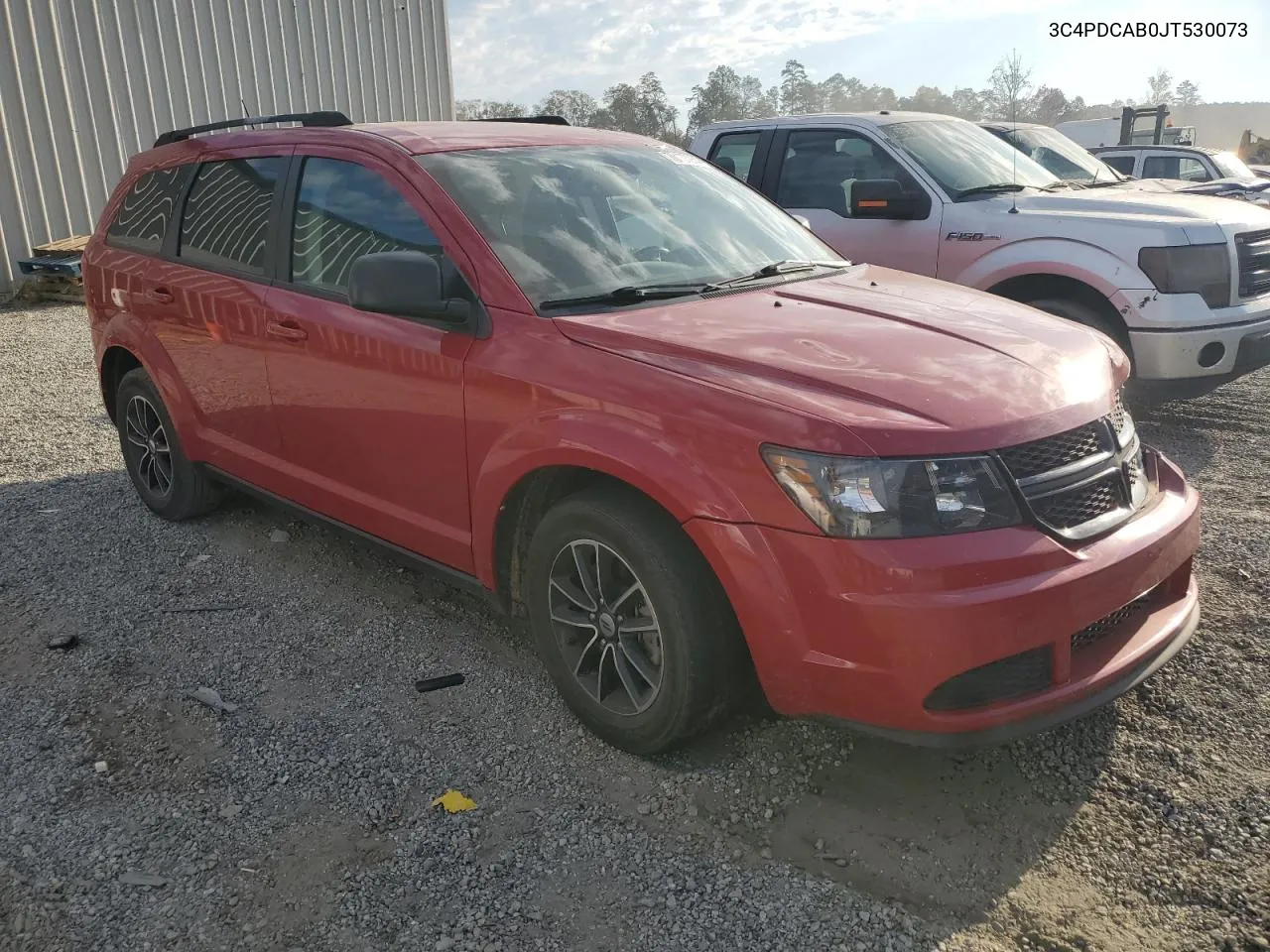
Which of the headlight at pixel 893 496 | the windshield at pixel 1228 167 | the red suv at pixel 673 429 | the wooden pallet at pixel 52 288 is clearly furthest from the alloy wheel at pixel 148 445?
the windshield at pixel 1228 167

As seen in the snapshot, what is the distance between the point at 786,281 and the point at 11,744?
296 cm

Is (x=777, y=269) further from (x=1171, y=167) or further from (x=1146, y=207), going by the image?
(x=1171, y=167)

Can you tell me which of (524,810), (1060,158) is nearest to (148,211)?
(524,810)

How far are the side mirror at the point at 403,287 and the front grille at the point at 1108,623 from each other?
198 cm

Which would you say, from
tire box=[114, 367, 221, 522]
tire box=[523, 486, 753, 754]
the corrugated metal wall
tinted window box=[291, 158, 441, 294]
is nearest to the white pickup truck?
tinted window box=[291, 158, 441, 294]

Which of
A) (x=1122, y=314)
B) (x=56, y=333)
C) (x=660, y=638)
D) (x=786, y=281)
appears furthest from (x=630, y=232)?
(x=56, y=333)

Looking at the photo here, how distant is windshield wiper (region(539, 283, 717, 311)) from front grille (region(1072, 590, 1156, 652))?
156cm

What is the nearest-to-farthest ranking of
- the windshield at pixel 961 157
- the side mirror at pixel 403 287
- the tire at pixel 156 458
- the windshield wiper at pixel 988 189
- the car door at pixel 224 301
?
the side mirror at pixel 403 287 → the car door at pixel 224 301 → the tire at pixel 156 458 → the windshield wiper at pixel 988 189 → the windshield at pixel 961 157

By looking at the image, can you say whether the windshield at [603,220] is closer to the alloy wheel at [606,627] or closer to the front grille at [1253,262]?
the alloy wheel at [606,627]

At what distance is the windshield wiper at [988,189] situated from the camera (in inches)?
248

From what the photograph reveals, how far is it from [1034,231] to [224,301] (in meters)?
4.49

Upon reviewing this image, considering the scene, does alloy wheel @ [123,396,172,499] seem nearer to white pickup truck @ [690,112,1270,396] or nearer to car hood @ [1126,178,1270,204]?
white pickup truck @ [690,112,1270,396]

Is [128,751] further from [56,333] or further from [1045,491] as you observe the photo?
[56,333]

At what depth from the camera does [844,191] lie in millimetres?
6719
